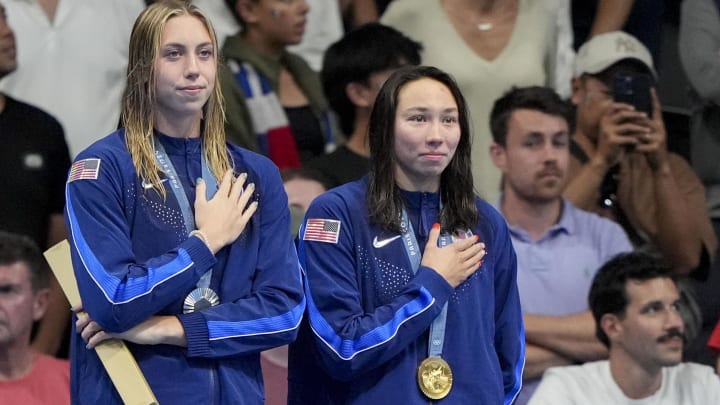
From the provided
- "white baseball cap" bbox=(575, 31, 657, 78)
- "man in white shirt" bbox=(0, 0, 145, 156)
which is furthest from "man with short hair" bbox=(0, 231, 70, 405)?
"white baseball cap" bbox=(575, 31, 657, 78)

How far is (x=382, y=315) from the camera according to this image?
13.6ft

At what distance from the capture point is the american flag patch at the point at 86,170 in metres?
3.91

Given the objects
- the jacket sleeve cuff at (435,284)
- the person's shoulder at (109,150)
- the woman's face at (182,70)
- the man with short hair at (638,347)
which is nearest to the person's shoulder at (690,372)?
the man with short hair at (638,347)

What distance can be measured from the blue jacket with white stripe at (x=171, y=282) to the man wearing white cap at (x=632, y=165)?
2934 millimetres

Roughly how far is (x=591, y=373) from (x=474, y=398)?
178cm

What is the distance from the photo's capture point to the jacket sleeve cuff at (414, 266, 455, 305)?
4168 mm

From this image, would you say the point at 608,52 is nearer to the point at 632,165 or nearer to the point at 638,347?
the point at 632,165

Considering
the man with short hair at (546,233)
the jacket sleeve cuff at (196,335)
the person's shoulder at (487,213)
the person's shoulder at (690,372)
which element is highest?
the person's shoulder at (487,213)

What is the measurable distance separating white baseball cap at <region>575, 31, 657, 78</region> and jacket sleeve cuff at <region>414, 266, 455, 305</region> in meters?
2.97

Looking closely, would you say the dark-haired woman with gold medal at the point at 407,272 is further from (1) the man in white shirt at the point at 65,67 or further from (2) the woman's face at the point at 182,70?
(1) the man in white shirt at the point at 65,67

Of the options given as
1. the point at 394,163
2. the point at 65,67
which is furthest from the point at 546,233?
the point at 65,67

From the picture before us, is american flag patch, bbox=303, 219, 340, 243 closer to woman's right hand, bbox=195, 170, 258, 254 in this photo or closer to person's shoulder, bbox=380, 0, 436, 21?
woman's right hand, bbox=195, 170, 258, 254

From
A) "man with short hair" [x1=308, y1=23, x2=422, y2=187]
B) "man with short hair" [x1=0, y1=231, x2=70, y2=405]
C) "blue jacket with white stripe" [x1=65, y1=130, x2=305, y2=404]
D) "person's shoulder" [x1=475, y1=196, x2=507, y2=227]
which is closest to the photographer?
"blue jacket with white stripe" [x1=65, y1=130, x2=305, y2=404]

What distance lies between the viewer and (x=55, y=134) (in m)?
6.11
